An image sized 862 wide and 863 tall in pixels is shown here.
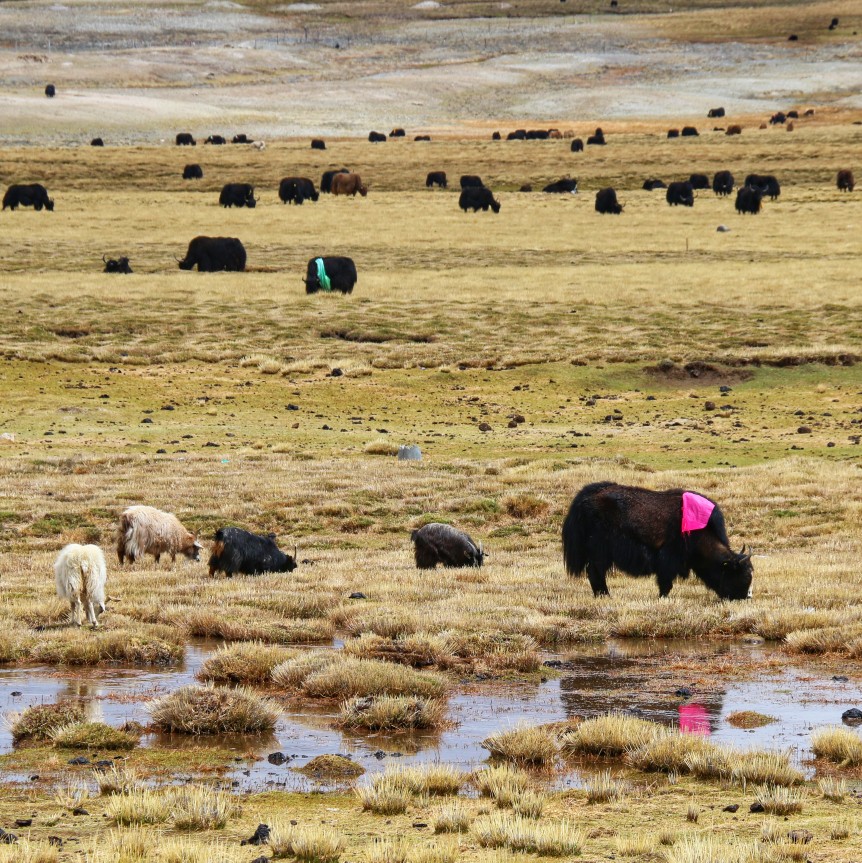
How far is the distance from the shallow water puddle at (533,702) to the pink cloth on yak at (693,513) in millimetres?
1771

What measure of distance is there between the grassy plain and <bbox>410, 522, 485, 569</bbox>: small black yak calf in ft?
2.11

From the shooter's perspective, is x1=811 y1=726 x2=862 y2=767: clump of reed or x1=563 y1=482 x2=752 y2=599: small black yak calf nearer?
x1=811 y1=726 x2=862 y2=767: clump of reed

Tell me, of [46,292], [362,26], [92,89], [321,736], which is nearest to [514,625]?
[321,736]

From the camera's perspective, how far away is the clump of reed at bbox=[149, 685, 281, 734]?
10047 millimetres

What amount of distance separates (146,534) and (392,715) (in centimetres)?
738

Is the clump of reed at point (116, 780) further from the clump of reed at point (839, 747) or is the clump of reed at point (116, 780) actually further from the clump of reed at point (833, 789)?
the clump of reed at point (839, 747)

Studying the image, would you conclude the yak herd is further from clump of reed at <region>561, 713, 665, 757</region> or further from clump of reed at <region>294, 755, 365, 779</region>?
clump of reed at <region>294, 755, 365, 779</region>

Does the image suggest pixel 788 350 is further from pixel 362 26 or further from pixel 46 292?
pixel 362 26

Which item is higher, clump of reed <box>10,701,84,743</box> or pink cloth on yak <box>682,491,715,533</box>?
pink cloth on yak <box>682,491,715,533</box>

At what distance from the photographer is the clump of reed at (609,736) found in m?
9.52

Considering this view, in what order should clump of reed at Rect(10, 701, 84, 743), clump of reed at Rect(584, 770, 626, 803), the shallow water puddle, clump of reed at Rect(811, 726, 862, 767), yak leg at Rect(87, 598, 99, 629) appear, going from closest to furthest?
clump of reed at Rect(584, 770, 626, 803) < clump of reed at Rect(811, 726, 862, 767) < the shallow water puddle < clump of reed at Rect(10, 701, 84, 743) < yak leg at Rect(87, 598, 99, 629)

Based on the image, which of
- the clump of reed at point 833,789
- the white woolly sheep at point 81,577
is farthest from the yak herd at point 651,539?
the clump of reed at point 833,789

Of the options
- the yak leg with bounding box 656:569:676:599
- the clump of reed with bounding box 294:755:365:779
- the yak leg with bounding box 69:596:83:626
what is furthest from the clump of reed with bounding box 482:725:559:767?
the yak leg with bounding box 656:569:676:599

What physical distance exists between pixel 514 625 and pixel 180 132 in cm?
9811
